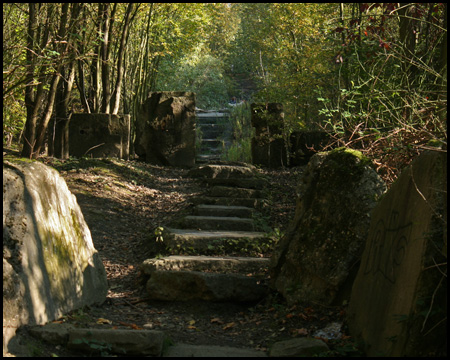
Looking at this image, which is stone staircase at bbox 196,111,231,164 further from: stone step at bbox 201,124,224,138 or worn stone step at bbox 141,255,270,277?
worn stone step at bbox 141,255,270,277

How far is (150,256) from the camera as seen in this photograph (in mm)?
6273

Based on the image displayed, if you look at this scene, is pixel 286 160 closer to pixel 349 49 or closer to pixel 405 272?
pixel 349 49

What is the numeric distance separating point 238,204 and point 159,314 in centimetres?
335

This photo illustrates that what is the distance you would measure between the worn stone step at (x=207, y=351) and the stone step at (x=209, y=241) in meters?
2.30

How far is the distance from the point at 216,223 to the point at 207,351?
11.1 feet

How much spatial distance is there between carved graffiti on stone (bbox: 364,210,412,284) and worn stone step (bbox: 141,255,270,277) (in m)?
1.87

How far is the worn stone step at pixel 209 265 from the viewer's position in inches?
213

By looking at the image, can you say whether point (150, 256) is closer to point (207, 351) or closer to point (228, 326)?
point (228, 326)

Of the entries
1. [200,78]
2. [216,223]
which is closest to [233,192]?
[216,223]

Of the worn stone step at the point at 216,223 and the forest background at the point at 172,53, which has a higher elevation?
the forest background at the point at 172,53

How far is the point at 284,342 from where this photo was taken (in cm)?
373

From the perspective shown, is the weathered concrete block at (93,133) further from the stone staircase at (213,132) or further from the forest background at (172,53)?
the stone staircase at (213,132)

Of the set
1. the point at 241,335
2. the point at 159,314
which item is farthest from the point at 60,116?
the point at 241,335

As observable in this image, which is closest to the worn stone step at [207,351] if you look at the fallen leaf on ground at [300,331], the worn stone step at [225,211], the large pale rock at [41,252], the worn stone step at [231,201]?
the fallen leaf on ground at [300,331]
